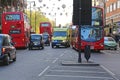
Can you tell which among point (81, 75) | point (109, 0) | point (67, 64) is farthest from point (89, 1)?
point (109, 0)

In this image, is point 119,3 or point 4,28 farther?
point 119,3

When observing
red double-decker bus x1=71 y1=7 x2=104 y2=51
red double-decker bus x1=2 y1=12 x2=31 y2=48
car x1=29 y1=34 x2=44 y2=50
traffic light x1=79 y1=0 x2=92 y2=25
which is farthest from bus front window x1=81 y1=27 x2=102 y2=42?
traffic light x1=79 y1=0 x2=92 y2=25

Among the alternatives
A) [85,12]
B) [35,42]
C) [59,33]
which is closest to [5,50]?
[85,12]

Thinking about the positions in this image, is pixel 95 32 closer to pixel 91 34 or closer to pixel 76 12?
pixel 91 34

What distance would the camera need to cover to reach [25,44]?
1997 inches

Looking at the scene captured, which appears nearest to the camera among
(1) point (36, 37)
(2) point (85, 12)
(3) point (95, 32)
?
(2) point (85, 12)

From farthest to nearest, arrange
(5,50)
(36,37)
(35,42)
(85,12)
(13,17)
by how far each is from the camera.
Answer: (36,37) → (35,42) → (13,17) → (85,12) → (5,50)

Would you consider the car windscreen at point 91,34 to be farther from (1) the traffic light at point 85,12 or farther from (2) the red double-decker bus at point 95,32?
(1) the traffic light at point 85,12

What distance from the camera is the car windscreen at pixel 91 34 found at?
41.3 metres

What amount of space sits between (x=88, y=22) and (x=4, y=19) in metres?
24.9

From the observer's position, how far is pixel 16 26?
49.6 m

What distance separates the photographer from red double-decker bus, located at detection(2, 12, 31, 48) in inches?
1932

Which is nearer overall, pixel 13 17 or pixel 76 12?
pixel 76 12

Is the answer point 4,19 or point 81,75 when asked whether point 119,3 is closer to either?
point 4,19
